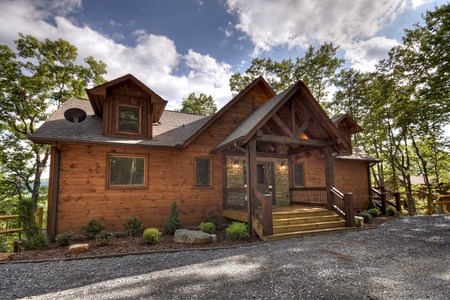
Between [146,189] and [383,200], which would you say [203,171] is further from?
[383,200]

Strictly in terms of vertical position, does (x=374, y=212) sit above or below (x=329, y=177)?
below

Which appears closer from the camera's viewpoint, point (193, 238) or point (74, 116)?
point (193, 238)

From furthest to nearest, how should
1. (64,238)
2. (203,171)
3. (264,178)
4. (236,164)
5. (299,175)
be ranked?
1. (299,175)
2. (264,178)
3. (236,164)
4. (203,171)
5. (64,238)

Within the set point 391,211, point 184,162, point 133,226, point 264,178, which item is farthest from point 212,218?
point 391,211

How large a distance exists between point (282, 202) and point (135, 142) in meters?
7.54

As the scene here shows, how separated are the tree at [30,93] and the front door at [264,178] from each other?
15.9 metres

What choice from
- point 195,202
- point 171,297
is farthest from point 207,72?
point 171,297

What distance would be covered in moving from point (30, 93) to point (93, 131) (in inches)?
499

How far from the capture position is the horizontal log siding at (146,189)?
8039mm

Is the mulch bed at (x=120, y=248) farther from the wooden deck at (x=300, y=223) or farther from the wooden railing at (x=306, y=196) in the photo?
the wooden railing at (x=306, y=196)

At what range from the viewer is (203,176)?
10.2m

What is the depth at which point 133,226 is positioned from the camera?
8.27m

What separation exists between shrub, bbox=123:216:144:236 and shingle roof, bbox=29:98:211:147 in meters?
2.79

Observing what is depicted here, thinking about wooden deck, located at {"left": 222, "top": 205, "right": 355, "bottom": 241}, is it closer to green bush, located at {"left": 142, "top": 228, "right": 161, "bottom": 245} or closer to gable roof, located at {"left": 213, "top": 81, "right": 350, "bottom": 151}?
gable roof, located at {"left": 213, "top": 81, "right": 350, "bottom": 151}
